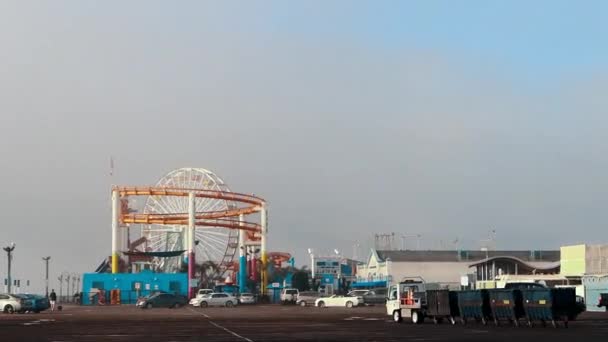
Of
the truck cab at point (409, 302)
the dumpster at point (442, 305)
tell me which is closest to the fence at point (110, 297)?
the truck cab at point (409, 302)

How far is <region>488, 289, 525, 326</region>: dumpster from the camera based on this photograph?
38000 millimetres

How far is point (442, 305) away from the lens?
133ft

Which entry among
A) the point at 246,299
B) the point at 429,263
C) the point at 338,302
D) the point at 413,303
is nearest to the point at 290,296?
the point at 246,299

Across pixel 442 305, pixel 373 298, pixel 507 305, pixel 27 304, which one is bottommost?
pixel 373 298

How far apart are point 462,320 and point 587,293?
2958cm

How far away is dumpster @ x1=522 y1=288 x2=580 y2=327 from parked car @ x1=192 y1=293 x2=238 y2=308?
46358 millimetres

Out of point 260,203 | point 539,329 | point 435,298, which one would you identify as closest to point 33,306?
point 435,298

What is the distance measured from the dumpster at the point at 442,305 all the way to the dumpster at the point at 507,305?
191 cm

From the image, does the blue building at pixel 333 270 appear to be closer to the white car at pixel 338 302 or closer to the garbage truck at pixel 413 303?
the white car at pixel 338 302

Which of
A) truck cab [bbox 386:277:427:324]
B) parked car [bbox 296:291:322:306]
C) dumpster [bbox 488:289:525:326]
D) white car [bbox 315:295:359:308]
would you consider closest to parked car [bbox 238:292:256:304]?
parked car [bbox 296:291:322:306]

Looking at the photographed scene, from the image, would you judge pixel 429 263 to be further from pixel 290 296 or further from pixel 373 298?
pixel 373 298

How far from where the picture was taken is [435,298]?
40688 mm

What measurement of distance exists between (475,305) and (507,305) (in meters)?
1.92

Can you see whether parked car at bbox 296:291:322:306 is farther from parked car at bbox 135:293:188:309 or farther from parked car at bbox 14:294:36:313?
parked car at bbox 14:294:36:313
